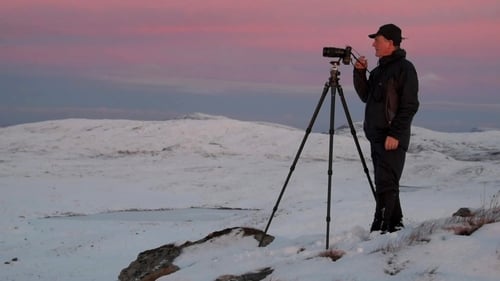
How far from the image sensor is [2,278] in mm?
19453

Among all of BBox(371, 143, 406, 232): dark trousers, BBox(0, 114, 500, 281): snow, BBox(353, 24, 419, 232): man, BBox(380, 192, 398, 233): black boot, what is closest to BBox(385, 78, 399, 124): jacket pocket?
BBox(353, 24, 419, 232): man

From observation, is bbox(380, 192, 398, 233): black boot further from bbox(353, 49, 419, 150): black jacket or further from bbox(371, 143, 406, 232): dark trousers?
bbox(353, 49, 419, 150): black jacket

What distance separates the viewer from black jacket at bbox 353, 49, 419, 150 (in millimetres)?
7453

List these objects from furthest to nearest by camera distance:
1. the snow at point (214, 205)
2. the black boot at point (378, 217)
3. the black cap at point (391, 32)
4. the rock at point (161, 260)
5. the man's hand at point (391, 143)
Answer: the rock at point (161, 260) → the black boot at point (378, 217) → the black cap at point (391, 32) → the man's hand at point (391, 143) → the snow at point (214, 205)

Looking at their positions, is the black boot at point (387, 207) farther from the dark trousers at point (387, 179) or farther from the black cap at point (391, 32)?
the black cap at point (391, 32)

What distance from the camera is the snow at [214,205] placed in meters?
6.12

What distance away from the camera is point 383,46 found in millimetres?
7707

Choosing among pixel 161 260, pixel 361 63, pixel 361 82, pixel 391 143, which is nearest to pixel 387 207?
pixel 391 143

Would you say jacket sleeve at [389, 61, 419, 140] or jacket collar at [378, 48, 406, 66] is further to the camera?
jacket collar at [378, 48, 406, 66]

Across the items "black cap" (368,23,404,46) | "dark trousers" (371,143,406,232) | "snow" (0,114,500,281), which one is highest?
"black cap" (368,23,404,46)

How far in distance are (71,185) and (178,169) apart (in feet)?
48.7

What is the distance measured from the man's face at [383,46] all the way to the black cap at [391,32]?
0.05 m

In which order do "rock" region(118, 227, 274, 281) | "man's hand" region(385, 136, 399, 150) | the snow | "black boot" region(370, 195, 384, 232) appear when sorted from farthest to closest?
"rock" region(118, 227, 274, 281) < "black boot" region(370, 195, 384, 232) < "man's hand" region(385, 136, 399, 150) < the snow

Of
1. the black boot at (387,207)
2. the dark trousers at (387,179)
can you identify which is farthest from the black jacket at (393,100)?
the black boot at (387,207)
